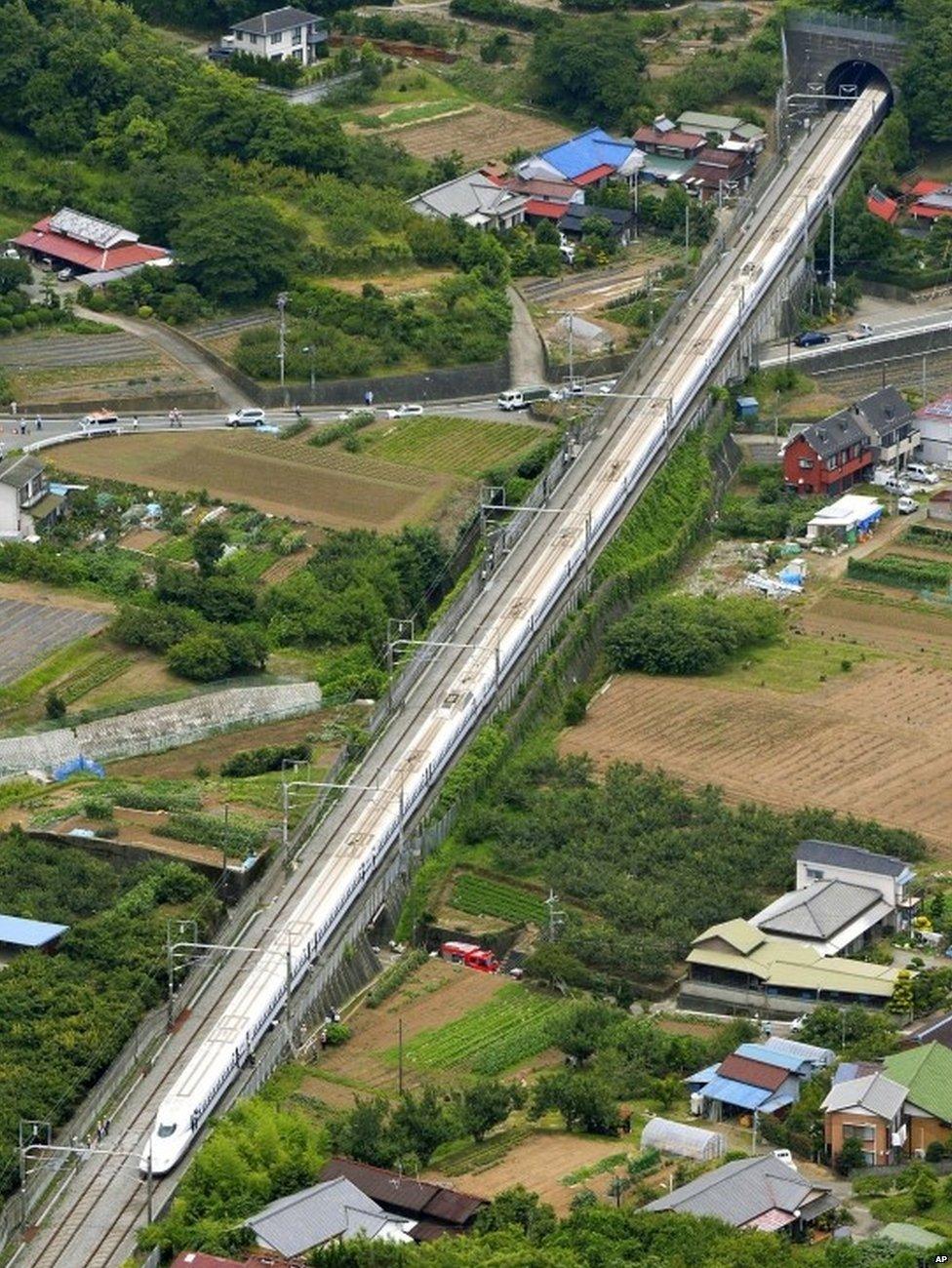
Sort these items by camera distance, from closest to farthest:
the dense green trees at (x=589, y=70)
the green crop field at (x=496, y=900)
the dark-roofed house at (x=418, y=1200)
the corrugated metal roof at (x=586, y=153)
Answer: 1. the dark-roofed house at (x=418, y=1200)
2. the green crop field at (x=496, y=900)
3. the corrugated metal roof at (x=586, y=153)
4. the dense green trees at (x=589, y=70)

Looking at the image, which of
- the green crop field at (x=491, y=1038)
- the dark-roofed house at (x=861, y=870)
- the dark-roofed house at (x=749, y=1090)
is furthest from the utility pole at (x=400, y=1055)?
the dark-roofed house at (x=861, y=870)

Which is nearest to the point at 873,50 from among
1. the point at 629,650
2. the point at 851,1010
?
the point at 629,650

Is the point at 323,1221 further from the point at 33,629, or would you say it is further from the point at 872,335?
the point at 872,335

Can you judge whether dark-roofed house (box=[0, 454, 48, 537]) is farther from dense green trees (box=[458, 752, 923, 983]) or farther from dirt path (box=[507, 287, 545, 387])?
dense green trees (box=[458, 752, 923, 983])

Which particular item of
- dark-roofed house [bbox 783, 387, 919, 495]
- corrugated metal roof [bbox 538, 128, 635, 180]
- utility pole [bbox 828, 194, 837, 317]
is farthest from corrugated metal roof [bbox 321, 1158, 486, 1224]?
corrugated metal roof [bbox 538, 128, 635, 180]

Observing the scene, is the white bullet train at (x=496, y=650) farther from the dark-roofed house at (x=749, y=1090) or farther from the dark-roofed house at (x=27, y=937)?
the dark-roofed house at (x=749, y=1090)

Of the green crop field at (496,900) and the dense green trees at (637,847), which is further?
the green crop field at (496,900)
